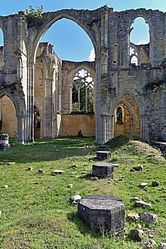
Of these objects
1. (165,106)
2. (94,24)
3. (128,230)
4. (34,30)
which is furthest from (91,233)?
(34,30)

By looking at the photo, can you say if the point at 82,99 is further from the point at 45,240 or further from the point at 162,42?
the point at 45,240

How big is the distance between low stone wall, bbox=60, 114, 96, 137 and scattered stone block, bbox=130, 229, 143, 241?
19773mm

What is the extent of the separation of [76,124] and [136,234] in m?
19.9

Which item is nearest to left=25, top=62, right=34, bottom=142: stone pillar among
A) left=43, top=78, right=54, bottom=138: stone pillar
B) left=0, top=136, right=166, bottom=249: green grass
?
left=43, top=78, right=54, bottom=138: stone pillar

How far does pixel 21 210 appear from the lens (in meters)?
2.84

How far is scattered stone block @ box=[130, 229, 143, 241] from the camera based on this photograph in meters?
2.11

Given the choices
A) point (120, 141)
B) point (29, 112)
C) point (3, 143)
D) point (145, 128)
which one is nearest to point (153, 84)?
point (145, 128)

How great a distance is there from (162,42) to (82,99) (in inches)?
643

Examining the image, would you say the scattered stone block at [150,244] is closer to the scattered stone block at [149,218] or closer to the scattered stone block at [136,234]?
the scattered stone block at [136,234]

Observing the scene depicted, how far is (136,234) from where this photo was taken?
2123 mm

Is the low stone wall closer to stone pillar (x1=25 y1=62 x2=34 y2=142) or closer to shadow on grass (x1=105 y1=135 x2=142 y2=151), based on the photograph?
stone pillar (x1=25 y1=62 x2=34 y2=142)

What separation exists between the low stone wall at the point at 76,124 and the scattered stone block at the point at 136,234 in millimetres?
19773

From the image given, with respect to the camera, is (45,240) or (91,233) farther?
(91,233)

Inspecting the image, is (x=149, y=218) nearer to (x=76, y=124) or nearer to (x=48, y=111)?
(x=48, y=111)
